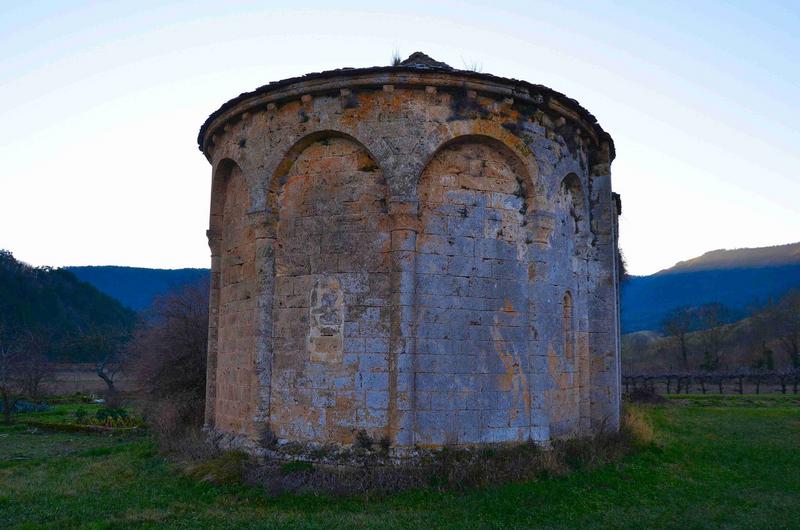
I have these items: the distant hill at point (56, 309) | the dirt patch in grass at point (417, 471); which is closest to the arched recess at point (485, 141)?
the dirt patch in grass at point (417, 471)

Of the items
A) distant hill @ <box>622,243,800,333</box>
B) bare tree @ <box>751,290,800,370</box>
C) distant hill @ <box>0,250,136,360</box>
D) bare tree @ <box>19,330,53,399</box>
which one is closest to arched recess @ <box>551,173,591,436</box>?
bare tree @ <box>19,330,53,399</box>

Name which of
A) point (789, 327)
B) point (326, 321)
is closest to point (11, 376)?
point (326, 321)

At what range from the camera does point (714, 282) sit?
118000 millimetres

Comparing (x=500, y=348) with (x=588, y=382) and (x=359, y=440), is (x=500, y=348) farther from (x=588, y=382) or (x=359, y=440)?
(x=588, y=382)

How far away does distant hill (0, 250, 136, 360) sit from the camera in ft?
146

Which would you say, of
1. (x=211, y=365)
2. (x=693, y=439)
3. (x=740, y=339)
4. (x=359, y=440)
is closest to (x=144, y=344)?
(x=211, y=365)

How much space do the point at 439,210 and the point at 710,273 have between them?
427 ft

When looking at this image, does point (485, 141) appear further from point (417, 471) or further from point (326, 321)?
point (417, 471)

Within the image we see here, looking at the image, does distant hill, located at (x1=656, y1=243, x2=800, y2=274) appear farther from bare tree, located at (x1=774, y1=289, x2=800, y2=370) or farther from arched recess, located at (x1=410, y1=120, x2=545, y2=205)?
arched recess, located at (x1=410, y1=120, x2=545, y2=205)

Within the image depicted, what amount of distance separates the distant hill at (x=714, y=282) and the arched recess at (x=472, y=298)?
9618 centimetres

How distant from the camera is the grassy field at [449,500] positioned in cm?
636

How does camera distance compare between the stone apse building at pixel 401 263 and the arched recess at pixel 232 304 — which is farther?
the arched recess at pixel 232 304

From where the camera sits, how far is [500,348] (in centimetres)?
809

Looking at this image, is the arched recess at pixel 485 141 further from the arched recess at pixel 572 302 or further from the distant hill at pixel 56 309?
the distant hill at pixel 56 309
